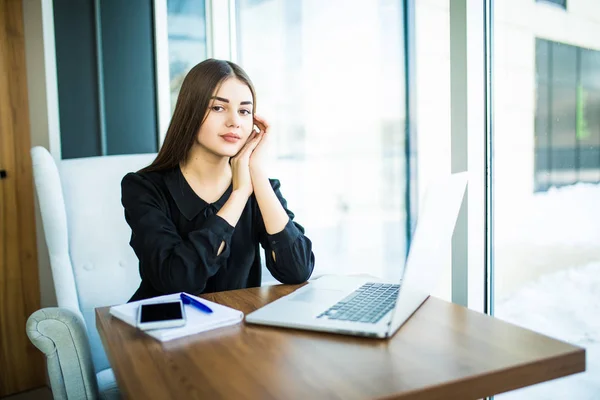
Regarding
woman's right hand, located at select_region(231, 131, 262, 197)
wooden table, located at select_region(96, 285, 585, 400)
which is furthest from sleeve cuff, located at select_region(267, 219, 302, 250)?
wooden table, located at select_region(96, 285, 585, 400)

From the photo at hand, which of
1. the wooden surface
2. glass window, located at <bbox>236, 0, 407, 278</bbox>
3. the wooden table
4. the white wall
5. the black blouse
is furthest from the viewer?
A: glass window, located at <bbox>236, 0, 407, 278</bbox>

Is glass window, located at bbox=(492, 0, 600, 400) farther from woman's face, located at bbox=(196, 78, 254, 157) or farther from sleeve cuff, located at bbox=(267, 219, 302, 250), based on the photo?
woman's face, located at bbox=(196, 78, 254, 157)

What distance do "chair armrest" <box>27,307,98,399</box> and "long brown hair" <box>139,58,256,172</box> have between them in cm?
52

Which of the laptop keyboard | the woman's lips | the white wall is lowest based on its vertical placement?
the laptop keyboard

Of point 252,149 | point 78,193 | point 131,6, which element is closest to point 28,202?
point 78,193

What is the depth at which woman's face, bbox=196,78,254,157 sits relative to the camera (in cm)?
140

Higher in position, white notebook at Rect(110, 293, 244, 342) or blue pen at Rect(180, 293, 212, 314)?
blue pen at Rect(180, 293, 212, 314)

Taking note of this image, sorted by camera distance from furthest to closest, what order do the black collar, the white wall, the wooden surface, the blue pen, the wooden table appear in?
the wooden surface → the white wall → the black collar → the blue pen → the wooden table

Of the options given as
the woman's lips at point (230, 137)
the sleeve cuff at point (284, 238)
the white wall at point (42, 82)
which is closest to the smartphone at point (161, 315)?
the sleeve cuff at point (284, 238)

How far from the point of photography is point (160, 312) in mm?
967

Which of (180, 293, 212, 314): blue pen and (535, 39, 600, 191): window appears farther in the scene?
(535, 39, 600, 191): window

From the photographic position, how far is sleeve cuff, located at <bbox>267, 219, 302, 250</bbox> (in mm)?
1390

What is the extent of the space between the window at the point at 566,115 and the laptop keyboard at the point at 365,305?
61 cm

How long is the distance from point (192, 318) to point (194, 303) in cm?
9
